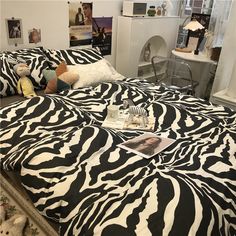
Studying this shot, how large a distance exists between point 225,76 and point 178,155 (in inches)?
70.8

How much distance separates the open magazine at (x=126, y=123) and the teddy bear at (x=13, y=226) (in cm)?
71

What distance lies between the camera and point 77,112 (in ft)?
5.44

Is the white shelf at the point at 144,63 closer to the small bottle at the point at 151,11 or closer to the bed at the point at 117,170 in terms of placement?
the small bottle at the point at 151,11

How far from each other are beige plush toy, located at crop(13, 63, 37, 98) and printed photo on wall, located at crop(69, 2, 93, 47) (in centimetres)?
86

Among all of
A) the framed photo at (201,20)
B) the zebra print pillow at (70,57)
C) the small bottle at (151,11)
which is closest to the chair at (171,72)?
the framed photo at (201,20)

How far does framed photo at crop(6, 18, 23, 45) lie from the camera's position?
229 cm

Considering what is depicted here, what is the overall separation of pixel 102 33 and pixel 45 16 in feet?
2.49

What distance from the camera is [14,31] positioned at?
7.66 feet

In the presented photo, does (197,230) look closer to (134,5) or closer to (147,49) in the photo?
(134,5)

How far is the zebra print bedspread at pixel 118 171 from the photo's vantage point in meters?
0.99

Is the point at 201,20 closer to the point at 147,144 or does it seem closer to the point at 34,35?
the point at 34,35

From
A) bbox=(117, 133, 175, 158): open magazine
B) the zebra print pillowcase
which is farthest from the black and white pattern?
bbox=(117, 133, 175, 158): open magazine

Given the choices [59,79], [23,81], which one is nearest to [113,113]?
[59,79]

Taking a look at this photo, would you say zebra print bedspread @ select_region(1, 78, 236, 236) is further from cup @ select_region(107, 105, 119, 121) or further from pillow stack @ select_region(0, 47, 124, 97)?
pillow stack @ select_region(0, 47, 124, 97)
